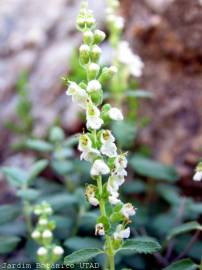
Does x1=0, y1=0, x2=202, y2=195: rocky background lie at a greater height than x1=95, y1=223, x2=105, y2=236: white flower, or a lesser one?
greater

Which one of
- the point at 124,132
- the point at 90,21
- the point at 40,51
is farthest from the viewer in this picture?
the point at 40,51

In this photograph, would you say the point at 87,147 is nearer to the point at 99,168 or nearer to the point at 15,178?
the point at 99,168

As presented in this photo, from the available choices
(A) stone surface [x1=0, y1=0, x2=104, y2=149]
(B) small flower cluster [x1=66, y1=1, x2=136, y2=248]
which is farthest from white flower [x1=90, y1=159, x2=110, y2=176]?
(A) stone surface [x1=0, y1=0, x2=104, y2=149]

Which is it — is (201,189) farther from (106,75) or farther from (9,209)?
(106,75)

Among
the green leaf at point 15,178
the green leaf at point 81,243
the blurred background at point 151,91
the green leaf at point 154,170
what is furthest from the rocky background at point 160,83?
the green leaf at point 15,178

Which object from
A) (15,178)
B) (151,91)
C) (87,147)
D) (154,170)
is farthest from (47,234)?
(151,91)

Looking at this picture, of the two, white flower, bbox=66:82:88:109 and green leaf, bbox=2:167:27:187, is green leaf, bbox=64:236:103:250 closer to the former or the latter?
green leaf, bbox=2:167:27:187

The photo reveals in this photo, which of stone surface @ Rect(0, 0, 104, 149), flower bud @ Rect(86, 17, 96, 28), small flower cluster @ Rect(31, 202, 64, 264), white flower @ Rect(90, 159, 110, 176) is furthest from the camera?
stone surface @ Rect(0, 0, 104, 149)

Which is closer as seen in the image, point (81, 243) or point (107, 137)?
point (107, 137)
